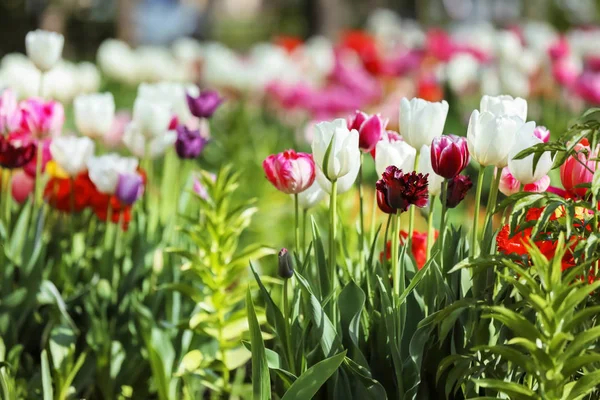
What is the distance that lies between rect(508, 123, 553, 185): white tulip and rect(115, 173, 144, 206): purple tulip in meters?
1.10

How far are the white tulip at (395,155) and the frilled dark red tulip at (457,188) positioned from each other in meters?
0.09

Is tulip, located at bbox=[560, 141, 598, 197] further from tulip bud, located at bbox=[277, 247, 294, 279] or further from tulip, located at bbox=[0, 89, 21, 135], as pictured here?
tulip, located at bbox=[0, 89, 21, 135]

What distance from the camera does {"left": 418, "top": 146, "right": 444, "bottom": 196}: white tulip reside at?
5.68ft

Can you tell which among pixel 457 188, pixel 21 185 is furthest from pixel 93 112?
pixel 457 188

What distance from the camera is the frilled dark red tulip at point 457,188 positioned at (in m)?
1.71

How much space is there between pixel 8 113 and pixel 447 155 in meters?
1.34

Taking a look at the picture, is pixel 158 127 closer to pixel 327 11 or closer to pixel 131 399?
pixel 131 399

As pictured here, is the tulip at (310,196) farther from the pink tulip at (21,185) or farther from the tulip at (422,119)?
the pink tulip at (21,185)

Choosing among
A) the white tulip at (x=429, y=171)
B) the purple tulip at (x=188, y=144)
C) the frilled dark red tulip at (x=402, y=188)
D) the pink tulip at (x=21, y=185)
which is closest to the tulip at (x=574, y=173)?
the white tulip at (x=429, y=171)

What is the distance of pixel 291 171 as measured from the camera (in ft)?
5.59

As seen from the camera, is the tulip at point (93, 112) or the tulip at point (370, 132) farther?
the tulip at point (93, 112)

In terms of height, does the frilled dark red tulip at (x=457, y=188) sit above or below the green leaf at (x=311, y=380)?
above

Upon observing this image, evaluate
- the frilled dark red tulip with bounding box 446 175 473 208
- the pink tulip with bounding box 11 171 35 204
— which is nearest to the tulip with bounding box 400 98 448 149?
the frilled dark red tulip with bounding box 446 175 473 208

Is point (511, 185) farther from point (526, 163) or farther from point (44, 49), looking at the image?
point (44, 49)
